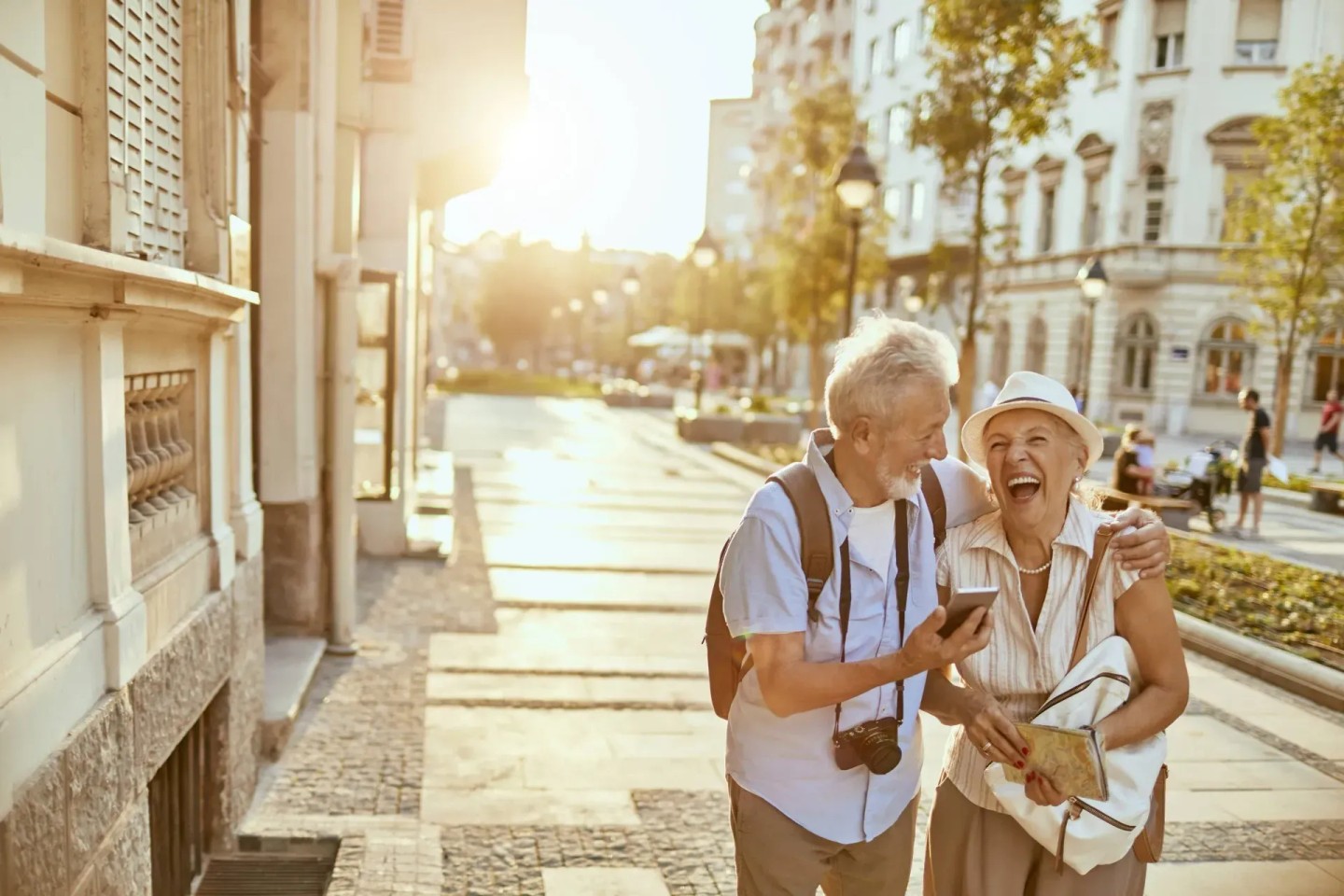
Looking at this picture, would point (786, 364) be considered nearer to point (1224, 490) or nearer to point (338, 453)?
point (1224, 490)

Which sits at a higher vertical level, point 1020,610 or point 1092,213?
point 1092,213

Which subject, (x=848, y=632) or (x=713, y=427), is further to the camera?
(x=713, y=427)

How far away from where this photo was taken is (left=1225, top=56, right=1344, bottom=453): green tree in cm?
1980

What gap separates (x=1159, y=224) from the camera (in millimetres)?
34281

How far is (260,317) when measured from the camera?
6.75 m

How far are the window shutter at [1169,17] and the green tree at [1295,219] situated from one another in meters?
10.5

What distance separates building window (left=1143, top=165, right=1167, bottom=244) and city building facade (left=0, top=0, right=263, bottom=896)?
33358mm

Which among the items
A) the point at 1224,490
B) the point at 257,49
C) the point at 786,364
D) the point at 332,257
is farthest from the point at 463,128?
the point at 786,364

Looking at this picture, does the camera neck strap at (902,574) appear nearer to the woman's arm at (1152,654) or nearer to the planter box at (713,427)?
the woman's arm at (1152,654)

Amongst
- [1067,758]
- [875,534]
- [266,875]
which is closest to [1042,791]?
[1067,758]

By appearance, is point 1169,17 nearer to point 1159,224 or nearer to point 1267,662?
point 1159,224

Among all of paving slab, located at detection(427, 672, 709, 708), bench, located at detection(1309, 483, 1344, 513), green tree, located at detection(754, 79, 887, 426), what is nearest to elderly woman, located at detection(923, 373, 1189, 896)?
paving slab, located at detection(427, 672, 709, 708)

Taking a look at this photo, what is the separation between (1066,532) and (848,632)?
591mm

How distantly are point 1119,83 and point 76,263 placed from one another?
36.2 metres
